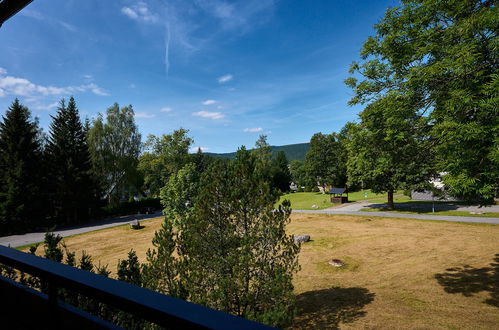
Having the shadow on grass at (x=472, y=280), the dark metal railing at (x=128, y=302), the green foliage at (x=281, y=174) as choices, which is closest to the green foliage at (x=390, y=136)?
the shadow on grass at (x=472, y=280)

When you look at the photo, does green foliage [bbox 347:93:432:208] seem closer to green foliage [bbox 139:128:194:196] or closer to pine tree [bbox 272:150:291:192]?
green foliage [bbox 139:128:194:196]

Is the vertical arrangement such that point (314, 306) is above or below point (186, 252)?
below

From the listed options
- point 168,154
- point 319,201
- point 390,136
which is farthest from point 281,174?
point 390,136

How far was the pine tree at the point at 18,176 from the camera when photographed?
79.5 ft

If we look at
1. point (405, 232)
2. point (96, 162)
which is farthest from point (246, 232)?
point (96, 162)

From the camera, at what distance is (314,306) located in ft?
28.0

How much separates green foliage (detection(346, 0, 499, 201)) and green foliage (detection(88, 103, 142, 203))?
36.8m

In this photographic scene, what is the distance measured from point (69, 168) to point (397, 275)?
33305mm

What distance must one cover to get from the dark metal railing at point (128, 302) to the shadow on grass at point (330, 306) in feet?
24.2

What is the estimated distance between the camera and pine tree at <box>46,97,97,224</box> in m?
29.3

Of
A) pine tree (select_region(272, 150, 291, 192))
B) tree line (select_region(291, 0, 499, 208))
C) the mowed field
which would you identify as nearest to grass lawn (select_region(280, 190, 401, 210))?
the mowed field

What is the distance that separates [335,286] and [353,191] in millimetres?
48487

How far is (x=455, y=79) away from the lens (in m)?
5.25

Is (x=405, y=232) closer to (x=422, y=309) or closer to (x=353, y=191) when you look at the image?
(x=422, y=309)
